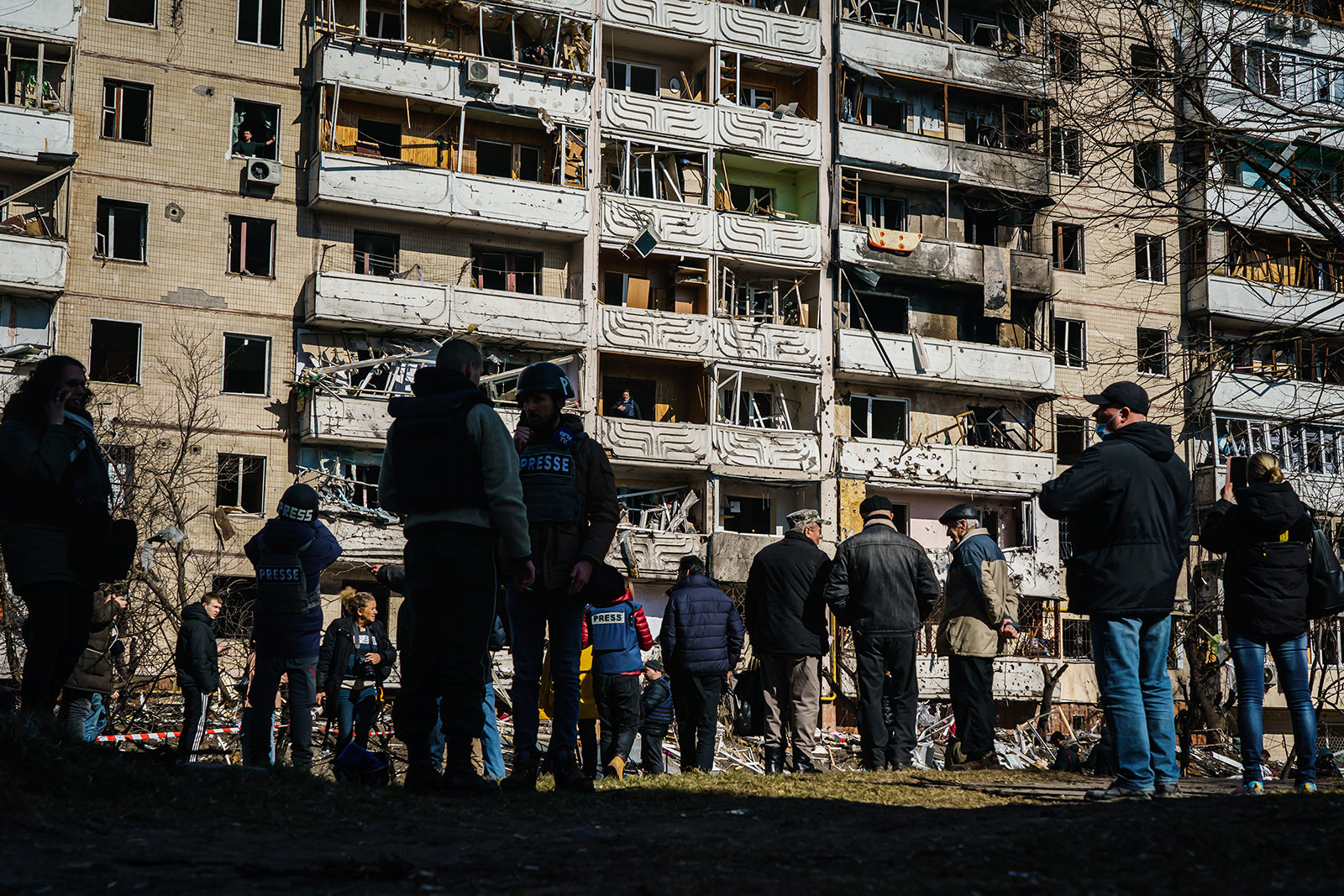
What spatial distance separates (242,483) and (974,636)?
26442mm

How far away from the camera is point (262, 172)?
36.3 metres

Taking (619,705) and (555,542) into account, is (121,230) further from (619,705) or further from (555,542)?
(555,542)

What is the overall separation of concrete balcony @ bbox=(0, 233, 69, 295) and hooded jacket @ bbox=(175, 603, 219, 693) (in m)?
19.8

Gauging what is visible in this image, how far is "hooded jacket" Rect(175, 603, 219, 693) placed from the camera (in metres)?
16.3

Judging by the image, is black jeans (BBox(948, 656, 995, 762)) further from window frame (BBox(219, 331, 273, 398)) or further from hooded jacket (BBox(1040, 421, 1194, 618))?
window frame (BBox(219, 331, 273, 398))

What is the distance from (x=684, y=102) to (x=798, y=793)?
112 ft

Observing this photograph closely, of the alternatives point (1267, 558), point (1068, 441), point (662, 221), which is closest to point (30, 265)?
point (662, 221)

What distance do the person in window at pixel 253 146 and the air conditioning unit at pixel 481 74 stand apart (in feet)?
16.7

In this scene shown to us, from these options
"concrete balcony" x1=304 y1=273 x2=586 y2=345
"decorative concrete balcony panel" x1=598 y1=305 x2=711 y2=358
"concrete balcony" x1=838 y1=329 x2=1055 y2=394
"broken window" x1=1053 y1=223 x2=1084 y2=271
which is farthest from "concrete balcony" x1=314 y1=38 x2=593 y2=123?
"broken window" x1=1053 y1=223 x2=1084 y2=271

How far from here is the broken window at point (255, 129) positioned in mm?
37000

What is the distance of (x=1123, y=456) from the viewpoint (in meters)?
7.64

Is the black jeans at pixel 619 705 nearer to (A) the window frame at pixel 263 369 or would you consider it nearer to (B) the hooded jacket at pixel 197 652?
(B) the hooded jacket at pixel 197 652

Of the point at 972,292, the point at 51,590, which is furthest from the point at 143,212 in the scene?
the point at 51,590

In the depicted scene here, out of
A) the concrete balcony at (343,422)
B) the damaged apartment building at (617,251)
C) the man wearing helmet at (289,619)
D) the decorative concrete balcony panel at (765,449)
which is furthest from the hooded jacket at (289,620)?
the decorative concrete balcony panel at (765,449)
